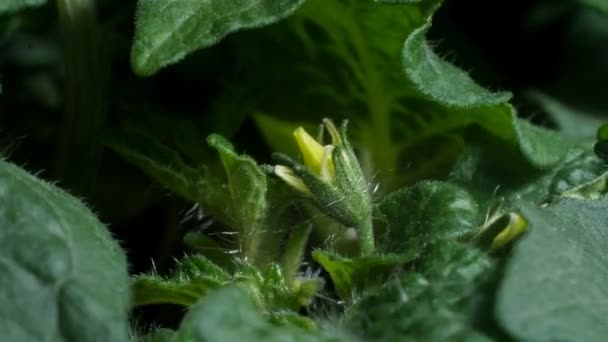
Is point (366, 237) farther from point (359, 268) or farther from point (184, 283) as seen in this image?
point (184, 283)

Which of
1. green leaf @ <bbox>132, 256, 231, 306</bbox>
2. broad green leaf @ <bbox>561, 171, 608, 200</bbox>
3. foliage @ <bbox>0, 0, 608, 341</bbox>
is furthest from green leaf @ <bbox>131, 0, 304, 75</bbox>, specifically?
broad green leaf @ <bbox>561, 171, 608, 200</bbox>

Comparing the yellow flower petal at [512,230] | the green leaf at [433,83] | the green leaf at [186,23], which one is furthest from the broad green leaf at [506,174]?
the green leaf at [186,23]

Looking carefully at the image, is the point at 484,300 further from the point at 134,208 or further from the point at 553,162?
the point at 134,208

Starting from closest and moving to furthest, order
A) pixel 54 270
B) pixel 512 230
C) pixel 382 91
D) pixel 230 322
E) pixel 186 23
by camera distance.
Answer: pixel 230 322 → pixel 54 270 → pixel 512 230 → pixel 186 23 → pixel 382 91

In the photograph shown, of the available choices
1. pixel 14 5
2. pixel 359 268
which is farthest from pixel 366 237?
pixel 14 5

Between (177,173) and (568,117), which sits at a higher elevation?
(177,173)

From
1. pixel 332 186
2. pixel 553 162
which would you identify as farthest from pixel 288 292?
pixel 553 162
